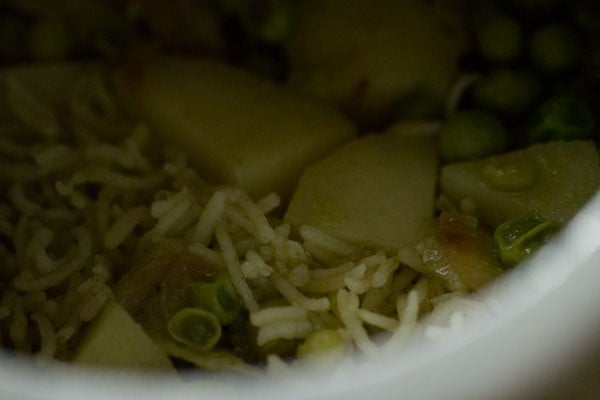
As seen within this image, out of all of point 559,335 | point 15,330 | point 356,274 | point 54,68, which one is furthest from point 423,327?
point 54,68

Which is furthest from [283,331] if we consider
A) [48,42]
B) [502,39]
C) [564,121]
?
[48,42]

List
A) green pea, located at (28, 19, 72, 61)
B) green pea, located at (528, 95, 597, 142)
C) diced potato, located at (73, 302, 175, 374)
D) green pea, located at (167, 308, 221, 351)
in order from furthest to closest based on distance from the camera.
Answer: green pea, located at (28, 19, 72, 61)
green pea, located at (528, 95, 597, 142)
green pea, located at (167, 308, 221, 351)
diced potato, located at (73, 302, 175, 374)

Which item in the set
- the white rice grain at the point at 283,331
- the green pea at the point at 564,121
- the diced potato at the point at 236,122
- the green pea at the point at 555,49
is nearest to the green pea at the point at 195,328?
the white rice grain at the point at 283,331

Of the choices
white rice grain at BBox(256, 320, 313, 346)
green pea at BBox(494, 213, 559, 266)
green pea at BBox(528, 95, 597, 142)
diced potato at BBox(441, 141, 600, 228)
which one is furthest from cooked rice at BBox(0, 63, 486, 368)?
green pea at BBox(528, 95, 597, 142)

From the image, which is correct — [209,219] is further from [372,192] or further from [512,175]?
[512,175]

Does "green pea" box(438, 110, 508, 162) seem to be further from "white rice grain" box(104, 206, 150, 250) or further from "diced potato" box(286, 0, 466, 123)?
"white rice grain" box(104, 206, 150, 250)

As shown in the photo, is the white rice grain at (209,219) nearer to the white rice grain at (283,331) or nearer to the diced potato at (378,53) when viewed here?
the white rice grain at (283,331)

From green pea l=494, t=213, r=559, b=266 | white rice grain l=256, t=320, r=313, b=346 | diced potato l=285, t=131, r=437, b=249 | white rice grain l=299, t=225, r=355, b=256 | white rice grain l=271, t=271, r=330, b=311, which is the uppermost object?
green pea l=494, t=213, r=559, b=266
